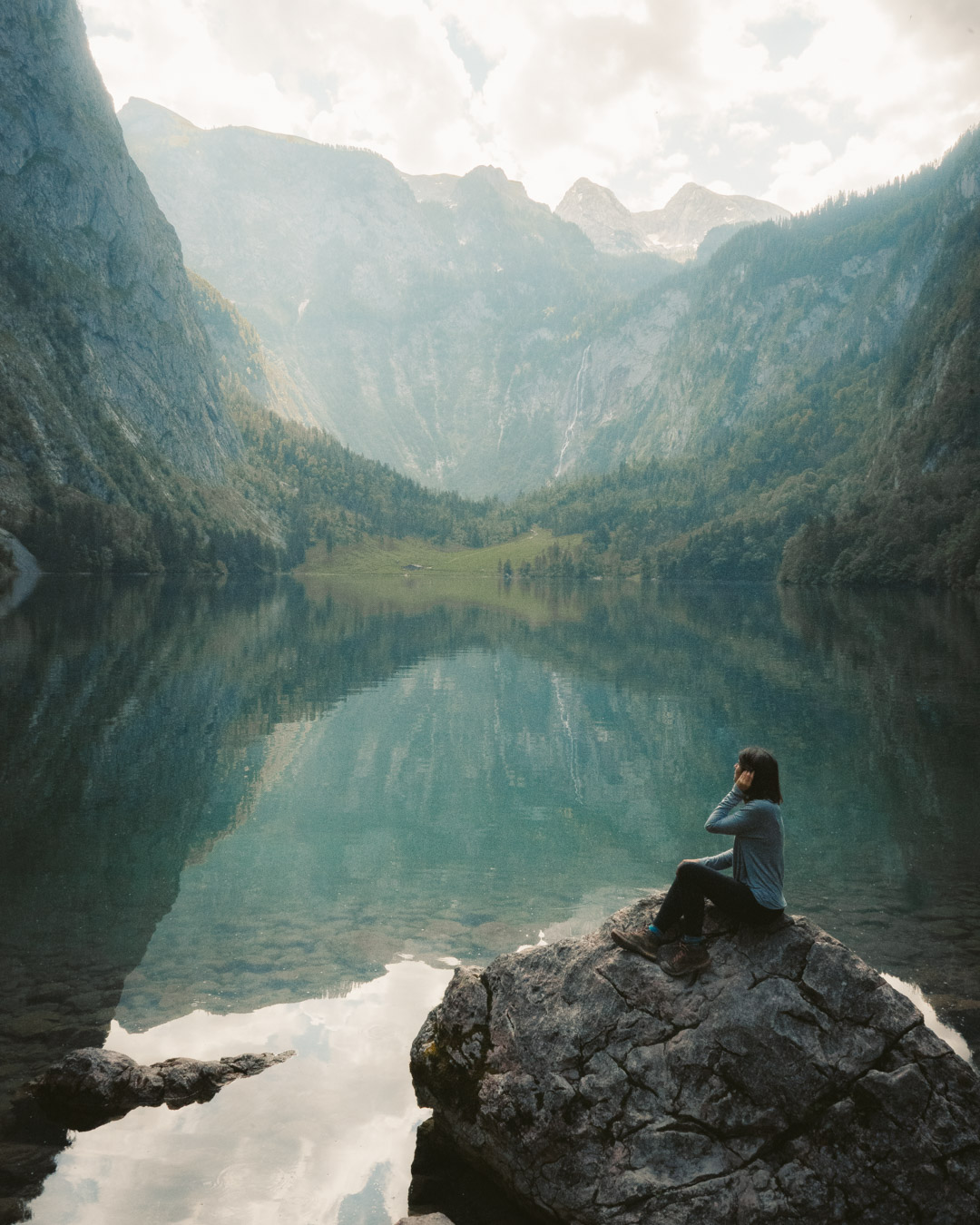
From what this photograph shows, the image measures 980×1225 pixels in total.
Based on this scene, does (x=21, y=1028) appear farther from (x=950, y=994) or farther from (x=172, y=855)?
(x=950, y=994)

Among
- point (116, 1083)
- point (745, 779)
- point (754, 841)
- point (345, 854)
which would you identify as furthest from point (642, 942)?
point (345, 854)

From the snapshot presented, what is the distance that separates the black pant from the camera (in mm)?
9406

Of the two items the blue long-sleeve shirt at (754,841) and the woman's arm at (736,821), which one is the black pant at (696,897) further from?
the woman's arm at (736,821)

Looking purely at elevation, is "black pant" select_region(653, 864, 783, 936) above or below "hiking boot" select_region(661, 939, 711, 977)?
above

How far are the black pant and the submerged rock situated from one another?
614 cm

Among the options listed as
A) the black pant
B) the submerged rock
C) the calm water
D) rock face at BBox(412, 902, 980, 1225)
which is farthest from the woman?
the submerged rock

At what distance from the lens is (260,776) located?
1048 inches

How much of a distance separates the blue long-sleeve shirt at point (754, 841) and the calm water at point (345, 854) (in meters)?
5.10

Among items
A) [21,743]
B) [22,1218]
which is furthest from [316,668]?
[22,1218]

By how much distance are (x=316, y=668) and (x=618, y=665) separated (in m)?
19.2

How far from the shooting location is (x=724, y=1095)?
827cm

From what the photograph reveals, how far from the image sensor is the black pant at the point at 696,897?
30.9 ft

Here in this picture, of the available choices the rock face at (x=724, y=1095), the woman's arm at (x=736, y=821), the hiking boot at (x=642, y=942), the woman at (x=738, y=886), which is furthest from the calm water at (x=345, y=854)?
the woman's arm at (x=736, y=821)

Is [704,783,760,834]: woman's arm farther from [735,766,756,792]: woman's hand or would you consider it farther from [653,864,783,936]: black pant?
[653,864,783,936]: black pant
